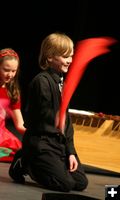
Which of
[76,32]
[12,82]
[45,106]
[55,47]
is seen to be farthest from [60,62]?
[76,32]

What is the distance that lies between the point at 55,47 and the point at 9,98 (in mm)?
890

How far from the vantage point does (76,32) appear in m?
6.81

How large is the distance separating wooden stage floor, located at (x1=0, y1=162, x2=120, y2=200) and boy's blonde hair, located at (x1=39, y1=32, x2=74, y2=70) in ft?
2.01

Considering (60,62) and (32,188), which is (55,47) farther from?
(32,188)

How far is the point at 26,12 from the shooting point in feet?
23.0

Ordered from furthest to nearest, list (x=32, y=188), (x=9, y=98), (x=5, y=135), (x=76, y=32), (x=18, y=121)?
(x=76, y=32) → (x=5, y=135) → (x=9, y=98) → (x=18, y=121) → (x=32, y=188)

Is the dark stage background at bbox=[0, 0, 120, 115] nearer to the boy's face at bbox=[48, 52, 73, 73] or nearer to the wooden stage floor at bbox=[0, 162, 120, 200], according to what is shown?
the wooden stage floor at bbox=[0, 162, 120, 200]

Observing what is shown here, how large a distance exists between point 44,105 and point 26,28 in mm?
4162

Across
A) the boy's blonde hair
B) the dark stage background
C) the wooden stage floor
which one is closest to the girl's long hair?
the wooden stage floor

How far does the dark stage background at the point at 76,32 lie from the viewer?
6.69 metres

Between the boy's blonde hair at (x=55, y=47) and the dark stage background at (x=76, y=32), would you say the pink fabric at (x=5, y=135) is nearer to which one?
the boy's blonde hair at (x=55, y=47)

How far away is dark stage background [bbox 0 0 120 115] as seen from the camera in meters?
6.69

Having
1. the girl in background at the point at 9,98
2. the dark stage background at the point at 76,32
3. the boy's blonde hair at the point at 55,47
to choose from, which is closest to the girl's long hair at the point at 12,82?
the girl in background at the point at 9,98

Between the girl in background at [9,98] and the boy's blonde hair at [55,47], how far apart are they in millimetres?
511
